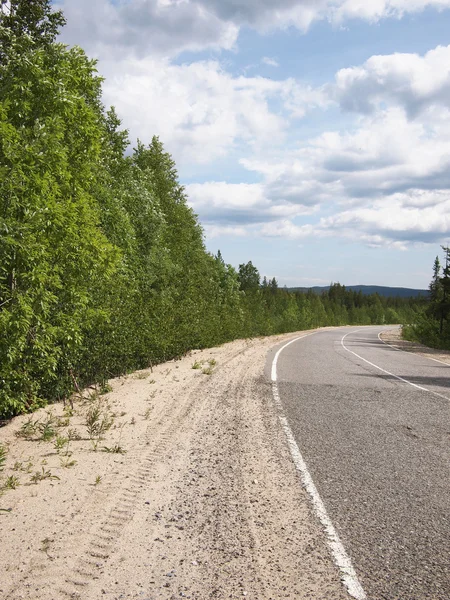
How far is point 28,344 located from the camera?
28.3ft

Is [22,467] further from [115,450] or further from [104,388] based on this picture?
[104,388]

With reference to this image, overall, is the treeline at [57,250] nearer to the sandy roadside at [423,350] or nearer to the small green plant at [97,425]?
the small green plant at [97,425]

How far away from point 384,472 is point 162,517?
2.94 metres

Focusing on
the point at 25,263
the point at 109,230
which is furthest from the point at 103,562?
the point at 109,230

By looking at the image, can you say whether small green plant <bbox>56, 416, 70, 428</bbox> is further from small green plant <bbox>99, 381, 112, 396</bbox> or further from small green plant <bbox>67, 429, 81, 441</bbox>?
small green plant <bbox>99, 381, 112, 396</bbox>

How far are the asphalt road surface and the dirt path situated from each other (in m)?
0.41

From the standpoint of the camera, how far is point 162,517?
467 centimetres

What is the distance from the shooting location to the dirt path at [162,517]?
11.7 ft

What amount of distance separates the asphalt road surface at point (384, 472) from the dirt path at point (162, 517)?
0.41 metres

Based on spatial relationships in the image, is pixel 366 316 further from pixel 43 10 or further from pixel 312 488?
pixel 312 488

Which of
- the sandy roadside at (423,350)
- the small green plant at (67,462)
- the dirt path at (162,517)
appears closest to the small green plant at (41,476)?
the dirt path at (162,517)

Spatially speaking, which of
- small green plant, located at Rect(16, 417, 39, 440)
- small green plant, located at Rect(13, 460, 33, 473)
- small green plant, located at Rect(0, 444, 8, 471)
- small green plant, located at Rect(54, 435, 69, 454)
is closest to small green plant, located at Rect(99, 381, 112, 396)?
small green plant, located at Rect(16, 417, 39, 440)

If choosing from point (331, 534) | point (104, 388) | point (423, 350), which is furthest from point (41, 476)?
point (423, 350)

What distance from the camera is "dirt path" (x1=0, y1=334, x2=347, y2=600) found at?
3.57m
